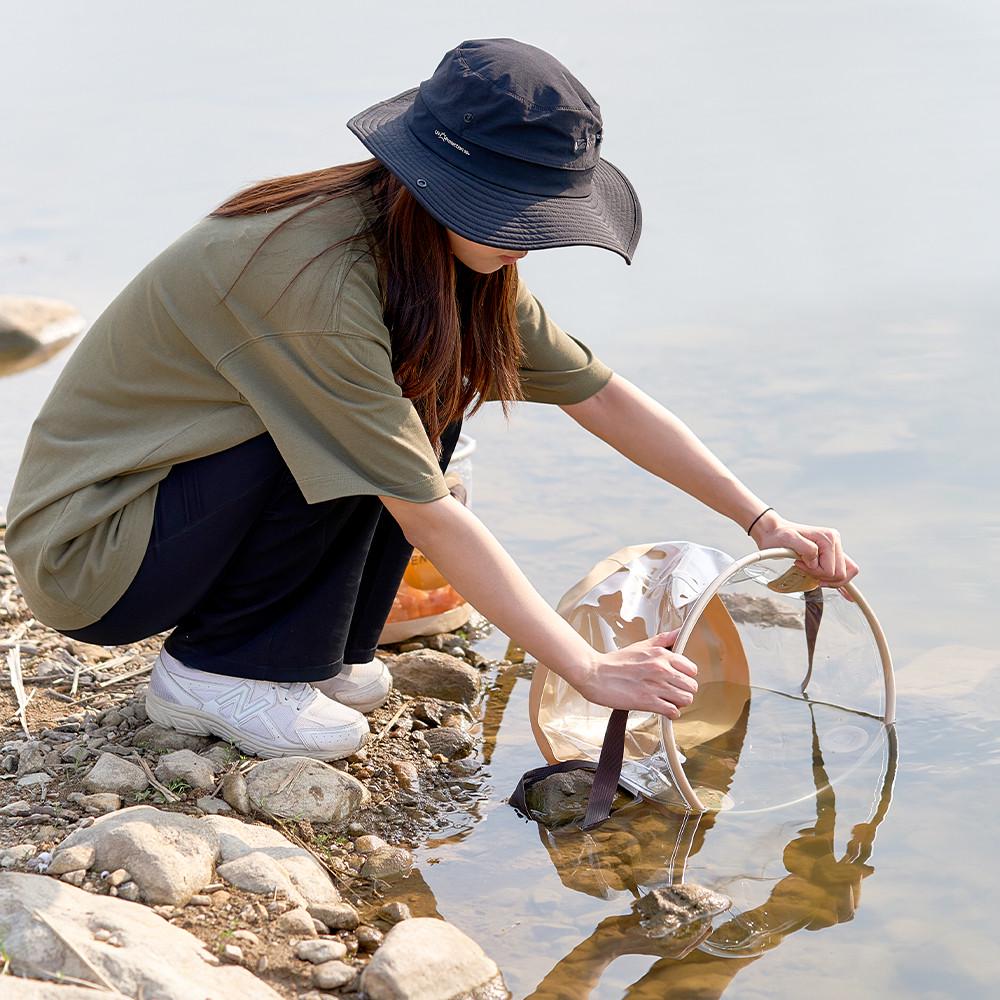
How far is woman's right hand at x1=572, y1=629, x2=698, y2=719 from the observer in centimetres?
211

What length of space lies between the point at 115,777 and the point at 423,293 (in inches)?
39.4

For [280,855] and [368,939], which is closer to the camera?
[368,939]

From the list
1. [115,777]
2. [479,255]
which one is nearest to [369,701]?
[115,777]

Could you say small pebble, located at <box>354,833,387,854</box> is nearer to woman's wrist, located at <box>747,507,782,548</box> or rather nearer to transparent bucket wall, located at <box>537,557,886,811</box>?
transparent bucket wall, located at <box>537,557,886,811</box>

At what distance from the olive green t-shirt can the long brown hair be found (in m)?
0.03

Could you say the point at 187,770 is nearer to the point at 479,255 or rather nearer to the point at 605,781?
the point at 605,781

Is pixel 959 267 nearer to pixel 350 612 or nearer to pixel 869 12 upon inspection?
pixel 350 612

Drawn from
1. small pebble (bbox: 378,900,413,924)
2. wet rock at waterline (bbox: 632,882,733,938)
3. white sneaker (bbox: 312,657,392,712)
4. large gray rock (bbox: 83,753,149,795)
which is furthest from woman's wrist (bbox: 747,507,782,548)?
large gray rock (bbox: 83,753,149,795)

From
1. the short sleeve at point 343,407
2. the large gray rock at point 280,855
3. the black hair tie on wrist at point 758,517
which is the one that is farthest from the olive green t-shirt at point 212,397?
the black hair tie on wrist at point 758,517

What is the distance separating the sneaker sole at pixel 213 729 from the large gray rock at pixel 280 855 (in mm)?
249

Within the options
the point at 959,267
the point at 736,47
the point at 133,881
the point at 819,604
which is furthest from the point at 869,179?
the point at 133,881

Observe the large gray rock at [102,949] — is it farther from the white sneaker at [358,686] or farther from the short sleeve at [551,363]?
the short sleeve at [551,363]

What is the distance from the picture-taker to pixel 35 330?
6.58 m

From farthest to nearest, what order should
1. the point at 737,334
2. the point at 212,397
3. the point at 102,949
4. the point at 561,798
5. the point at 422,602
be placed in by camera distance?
1. the point at 737,334
2. the point at 422,602
3. the point at 561,798
4. the point at 212,397
5. the point at 102,949
